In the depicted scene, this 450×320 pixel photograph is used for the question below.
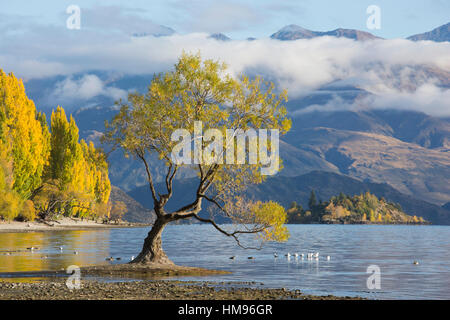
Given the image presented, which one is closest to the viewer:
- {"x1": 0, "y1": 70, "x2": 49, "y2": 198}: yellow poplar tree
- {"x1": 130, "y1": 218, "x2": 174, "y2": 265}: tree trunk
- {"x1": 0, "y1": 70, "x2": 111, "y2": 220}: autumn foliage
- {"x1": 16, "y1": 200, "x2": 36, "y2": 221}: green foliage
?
{"x1": 130, "y1": 218, "x2": 174, "y2": 265}: tree trunk

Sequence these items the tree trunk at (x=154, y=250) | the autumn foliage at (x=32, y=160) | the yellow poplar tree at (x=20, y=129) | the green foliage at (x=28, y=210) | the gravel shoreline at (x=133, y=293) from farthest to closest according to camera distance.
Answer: the green foliage at (x=28, y=210) → the yellow poplar tree at (x=20, y=129) → the autumn foliage at (x=32, y=160) → the tree trunk at (x=154, y=250) → the gravel shoreline at (x=133, y=293)

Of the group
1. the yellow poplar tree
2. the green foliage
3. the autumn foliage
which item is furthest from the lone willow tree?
the green foliage

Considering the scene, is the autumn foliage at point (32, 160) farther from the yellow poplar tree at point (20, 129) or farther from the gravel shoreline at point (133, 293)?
the gravel shoreline at point (133, 293)

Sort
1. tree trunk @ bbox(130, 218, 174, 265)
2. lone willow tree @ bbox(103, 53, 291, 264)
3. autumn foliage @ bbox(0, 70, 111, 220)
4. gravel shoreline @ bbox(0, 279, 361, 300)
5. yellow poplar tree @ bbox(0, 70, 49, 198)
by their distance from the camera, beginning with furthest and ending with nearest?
1. yellow poplar tree @ bbox(0, 70, 49, 198)
2. autumn foliage @ bbox(0, 70, 111, 220)
3. tree trunk @ bbox(130, 218, 174, 265)
4. lone willow tree @ bbox(103, 53, 291, 264)
5. gravel shoreline @ bbox(0, 279, 361, 300)

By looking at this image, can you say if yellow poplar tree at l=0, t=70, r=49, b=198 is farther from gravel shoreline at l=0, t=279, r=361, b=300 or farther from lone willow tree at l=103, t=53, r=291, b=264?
gravel shoreline at l=0, t=279, r=361, b=300

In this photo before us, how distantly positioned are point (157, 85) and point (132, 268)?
46.3ft

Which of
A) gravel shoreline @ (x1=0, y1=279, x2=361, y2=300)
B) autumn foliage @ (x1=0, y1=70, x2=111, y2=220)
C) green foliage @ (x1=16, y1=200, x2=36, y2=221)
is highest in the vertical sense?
autumn foliage @ (x1=0, y1=70, x2=111, y2=220)

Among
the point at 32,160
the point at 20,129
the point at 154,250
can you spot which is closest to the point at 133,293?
the point at 154,250

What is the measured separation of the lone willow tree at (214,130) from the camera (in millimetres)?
45188

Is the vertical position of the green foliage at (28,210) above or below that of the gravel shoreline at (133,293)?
below

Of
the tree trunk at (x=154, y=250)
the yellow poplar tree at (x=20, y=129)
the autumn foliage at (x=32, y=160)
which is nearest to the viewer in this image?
the tree trunk at (x=154, y=250)

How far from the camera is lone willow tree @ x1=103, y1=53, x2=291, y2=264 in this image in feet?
148

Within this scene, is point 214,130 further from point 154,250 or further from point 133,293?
point 133,293

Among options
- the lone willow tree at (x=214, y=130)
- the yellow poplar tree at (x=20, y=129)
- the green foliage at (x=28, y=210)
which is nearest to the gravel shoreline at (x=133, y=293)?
the lone willow tree at (x=214, y=130)
